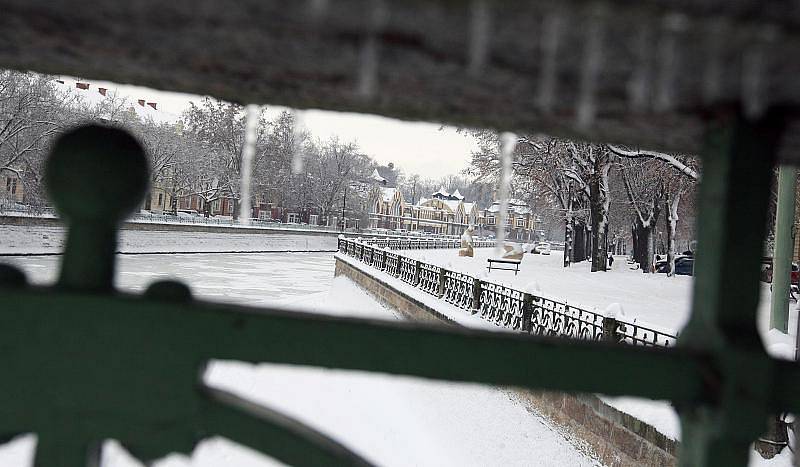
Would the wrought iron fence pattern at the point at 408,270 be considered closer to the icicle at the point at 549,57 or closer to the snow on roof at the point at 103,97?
the icicle at the point at 549,57

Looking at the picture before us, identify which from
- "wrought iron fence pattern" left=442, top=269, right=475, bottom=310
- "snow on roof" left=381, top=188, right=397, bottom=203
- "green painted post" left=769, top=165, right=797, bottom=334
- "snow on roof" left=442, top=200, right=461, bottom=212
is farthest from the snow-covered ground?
"snow on roof" left=442, top=200, right=461, bottom=212

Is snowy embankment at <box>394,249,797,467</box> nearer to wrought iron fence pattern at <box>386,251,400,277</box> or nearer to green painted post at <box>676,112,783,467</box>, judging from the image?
wrought iron fence pattern at <box>386,251,400,277</box>

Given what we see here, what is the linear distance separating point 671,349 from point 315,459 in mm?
457

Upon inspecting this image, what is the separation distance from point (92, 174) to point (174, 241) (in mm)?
38290

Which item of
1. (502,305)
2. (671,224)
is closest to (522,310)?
(502,305)

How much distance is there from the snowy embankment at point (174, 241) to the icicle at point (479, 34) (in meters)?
19.8

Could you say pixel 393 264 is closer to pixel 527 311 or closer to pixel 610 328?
pixel 527 311

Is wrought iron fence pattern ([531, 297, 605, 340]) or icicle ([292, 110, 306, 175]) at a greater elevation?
icicle ([292, 110, 306, 175])

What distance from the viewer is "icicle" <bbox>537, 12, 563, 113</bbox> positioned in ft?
1.73

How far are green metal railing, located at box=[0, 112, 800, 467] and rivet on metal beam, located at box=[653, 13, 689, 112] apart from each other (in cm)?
14

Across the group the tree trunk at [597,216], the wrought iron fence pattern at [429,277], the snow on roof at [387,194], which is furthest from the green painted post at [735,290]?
the snow on roof at [387,194]

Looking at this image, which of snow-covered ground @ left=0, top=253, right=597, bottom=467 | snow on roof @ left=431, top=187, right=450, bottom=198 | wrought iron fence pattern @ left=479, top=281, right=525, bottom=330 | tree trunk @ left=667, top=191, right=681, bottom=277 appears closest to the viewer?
snow-covered ground @ left=0, top=253, right=597, bottom=467

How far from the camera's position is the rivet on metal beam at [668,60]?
0.52 m

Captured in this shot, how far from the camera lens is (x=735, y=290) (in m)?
0.71
